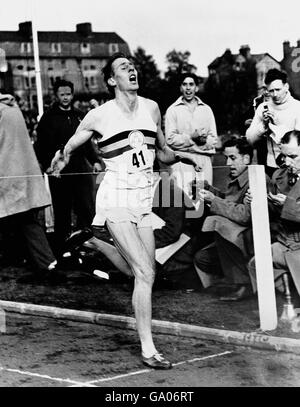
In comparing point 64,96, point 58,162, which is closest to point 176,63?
point 64,96

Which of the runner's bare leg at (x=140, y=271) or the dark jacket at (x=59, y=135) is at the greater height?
the dark jacket at (x=59, y=135)

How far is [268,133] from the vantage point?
9023mm

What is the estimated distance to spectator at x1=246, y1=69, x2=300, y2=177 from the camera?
892 centimetres

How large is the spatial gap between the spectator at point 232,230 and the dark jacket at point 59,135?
2.42 meters

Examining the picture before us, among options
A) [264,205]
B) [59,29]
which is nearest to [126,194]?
[264,205]

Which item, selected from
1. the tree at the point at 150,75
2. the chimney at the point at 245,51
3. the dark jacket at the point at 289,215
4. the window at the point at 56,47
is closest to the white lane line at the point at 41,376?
the dark jacket at the point at 289,215

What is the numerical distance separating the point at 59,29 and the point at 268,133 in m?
5.78

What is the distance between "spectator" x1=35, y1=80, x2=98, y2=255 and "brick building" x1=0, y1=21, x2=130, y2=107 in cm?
263

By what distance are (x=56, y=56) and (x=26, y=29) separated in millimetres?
2094

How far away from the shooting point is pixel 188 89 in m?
11.0

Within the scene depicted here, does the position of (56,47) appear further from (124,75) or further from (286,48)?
(124,75)

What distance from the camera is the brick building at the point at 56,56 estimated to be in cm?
1452

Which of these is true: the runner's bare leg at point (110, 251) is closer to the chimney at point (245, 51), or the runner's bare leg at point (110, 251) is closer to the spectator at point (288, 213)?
Answer: the spectator at point (288, 213)

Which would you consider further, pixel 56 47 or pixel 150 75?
pixel 150 75
